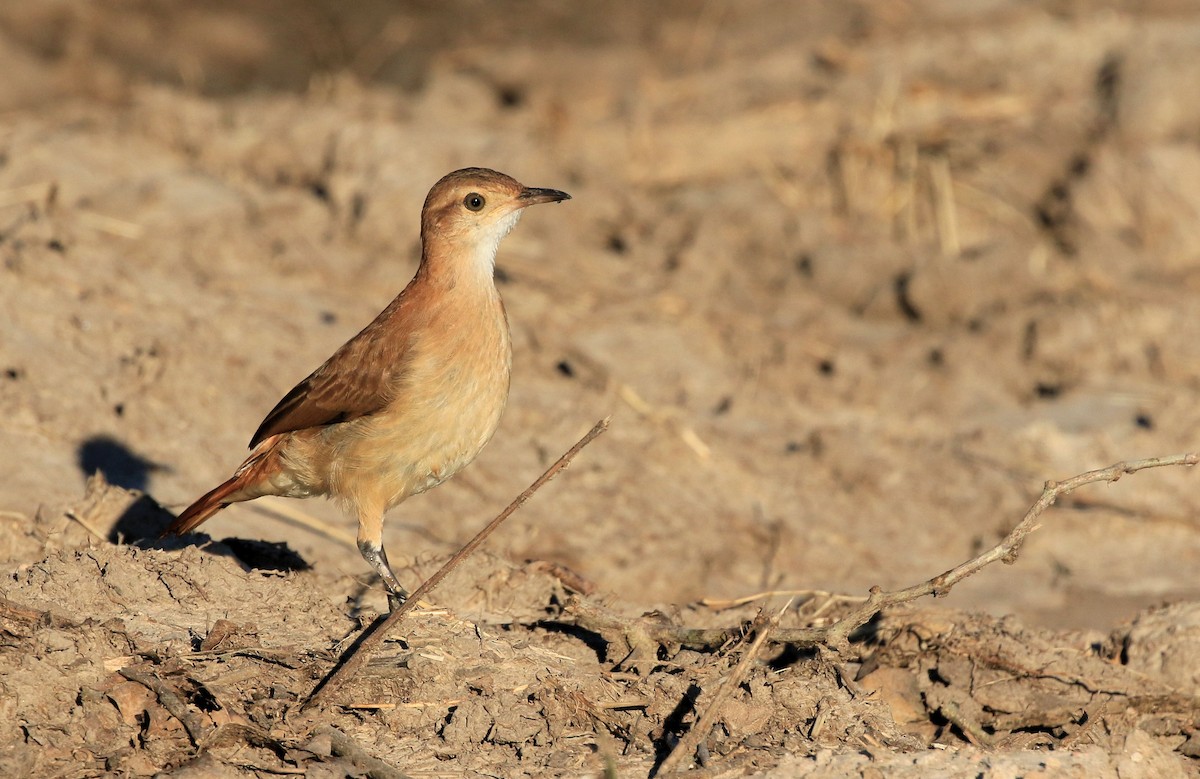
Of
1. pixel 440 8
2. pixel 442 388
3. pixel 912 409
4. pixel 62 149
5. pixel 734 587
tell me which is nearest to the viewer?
pixel 442 388

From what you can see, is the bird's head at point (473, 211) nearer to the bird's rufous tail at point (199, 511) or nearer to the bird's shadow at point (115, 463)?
the bird's rufous tail at point (199, 511)

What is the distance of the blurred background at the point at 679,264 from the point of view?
8008mm

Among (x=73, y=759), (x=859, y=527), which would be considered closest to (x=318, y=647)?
(x=73, y=759)

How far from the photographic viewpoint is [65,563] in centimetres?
523

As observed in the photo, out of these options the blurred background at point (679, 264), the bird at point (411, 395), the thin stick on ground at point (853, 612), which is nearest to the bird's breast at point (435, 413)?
the bird at point (411, 395)

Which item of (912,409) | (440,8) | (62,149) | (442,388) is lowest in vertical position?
(442,388)

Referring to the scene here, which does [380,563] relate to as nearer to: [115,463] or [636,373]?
[115,463]

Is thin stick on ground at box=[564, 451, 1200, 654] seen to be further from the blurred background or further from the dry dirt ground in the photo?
the blurred background

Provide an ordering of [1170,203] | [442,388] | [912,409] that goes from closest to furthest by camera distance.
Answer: [442,388], [912,409], [1170,203]

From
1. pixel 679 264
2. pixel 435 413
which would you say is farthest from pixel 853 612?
pixel 679 264

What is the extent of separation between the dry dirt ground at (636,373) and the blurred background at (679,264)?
4 cm

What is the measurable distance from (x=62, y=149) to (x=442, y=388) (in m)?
6.06

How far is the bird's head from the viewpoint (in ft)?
20.7

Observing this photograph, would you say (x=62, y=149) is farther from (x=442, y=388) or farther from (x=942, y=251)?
(x=942, y=251)
